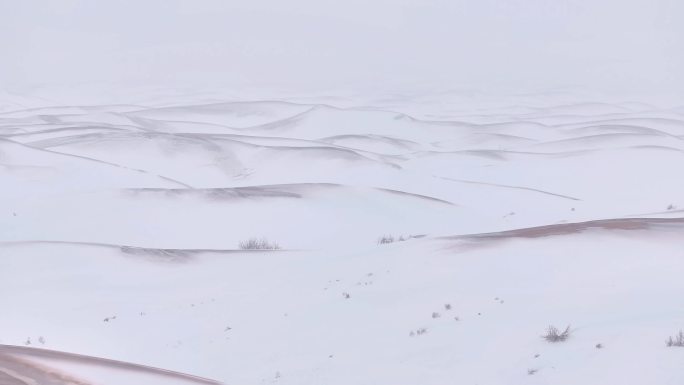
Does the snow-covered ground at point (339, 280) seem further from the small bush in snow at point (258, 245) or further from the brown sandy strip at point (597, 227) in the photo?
the small bush in snow at point (258, 245)

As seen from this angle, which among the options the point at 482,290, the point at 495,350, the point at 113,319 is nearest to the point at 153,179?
the point at 113,319

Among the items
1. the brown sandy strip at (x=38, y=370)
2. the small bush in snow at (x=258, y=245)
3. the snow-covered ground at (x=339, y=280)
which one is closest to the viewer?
the brown sandy strip at (x=38, y=370)

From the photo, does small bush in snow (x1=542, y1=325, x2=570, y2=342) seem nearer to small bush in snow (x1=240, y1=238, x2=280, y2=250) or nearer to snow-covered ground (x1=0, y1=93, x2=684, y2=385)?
snow-covered ground (x1=0, y1=93, x2=684, y2=385)

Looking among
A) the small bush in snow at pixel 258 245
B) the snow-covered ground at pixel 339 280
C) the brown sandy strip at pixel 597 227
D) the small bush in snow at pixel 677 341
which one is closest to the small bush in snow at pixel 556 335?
the snow-covered ground at pixel 339 280

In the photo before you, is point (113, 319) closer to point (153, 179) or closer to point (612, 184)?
point (153, 179)

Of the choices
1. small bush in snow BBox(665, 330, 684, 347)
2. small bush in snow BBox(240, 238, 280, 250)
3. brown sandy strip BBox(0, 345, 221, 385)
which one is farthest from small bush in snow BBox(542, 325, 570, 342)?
small bush in snow BBox(240, 238, 280, 250)
